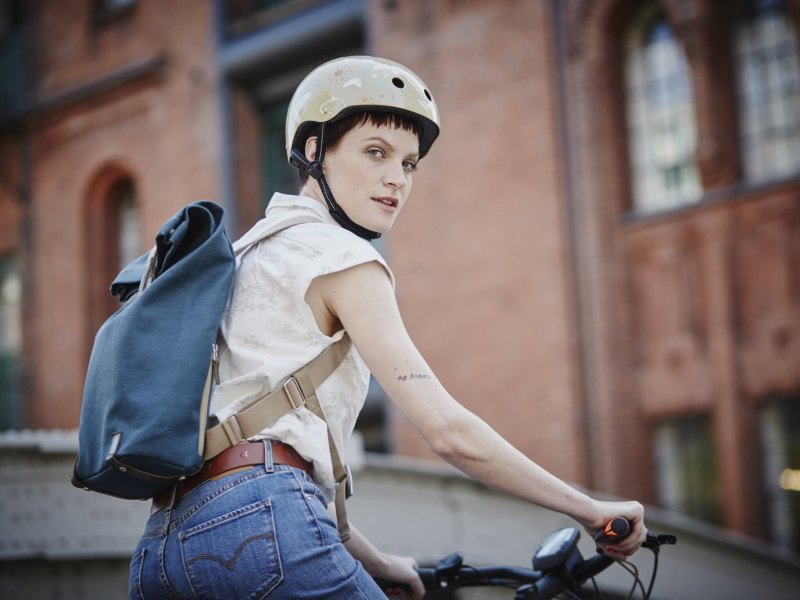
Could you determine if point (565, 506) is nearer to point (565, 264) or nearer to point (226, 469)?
point (226, 469)

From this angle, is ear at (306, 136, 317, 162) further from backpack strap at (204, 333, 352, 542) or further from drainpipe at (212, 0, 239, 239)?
drainpipe at (212, 0, 239, 239)

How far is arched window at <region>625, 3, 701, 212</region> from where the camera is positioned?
611 inches

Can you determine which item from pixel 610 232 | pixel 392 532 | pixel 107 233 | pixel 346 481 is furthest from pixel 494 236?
pixel 346 481

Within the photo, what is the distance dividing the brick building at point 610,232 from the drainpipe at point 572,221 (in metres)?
0.02

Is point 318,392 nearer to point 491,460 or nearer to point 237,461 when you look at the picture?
point 237,461

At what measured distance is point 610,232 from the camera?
51.3 ft

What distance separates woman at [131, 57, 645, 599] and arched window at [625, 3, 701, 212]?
12.7 meters

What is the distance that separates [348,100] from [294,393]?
0.71 meters

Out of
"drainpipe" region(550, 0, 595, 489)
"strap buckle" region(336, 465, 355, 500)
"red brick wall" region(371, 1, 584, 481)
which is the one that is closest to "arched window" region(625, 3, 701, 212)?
"drainpipe" region(550, 0, 595, 489)

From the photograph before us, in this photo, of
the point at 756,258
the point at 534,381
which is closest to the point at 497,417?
the point at 534,381

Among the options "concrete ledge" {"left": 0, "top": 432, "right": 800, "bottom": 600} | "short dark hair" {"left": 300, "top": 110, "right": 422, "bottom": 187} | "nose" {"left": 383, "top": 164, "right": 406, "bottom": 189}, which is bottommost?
"concrete ledge" {"left": 0, "top": 432, "right": 800, "bottom": 600}

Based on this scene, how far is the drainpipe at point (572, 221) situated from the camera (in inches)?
614

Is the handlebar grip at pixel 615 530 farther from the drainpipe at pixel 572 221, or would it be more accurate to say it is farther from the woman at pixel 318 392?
the drainpipe at pixel 572 221

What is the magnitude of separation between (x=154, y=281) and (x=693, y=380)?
12600 millimetres
